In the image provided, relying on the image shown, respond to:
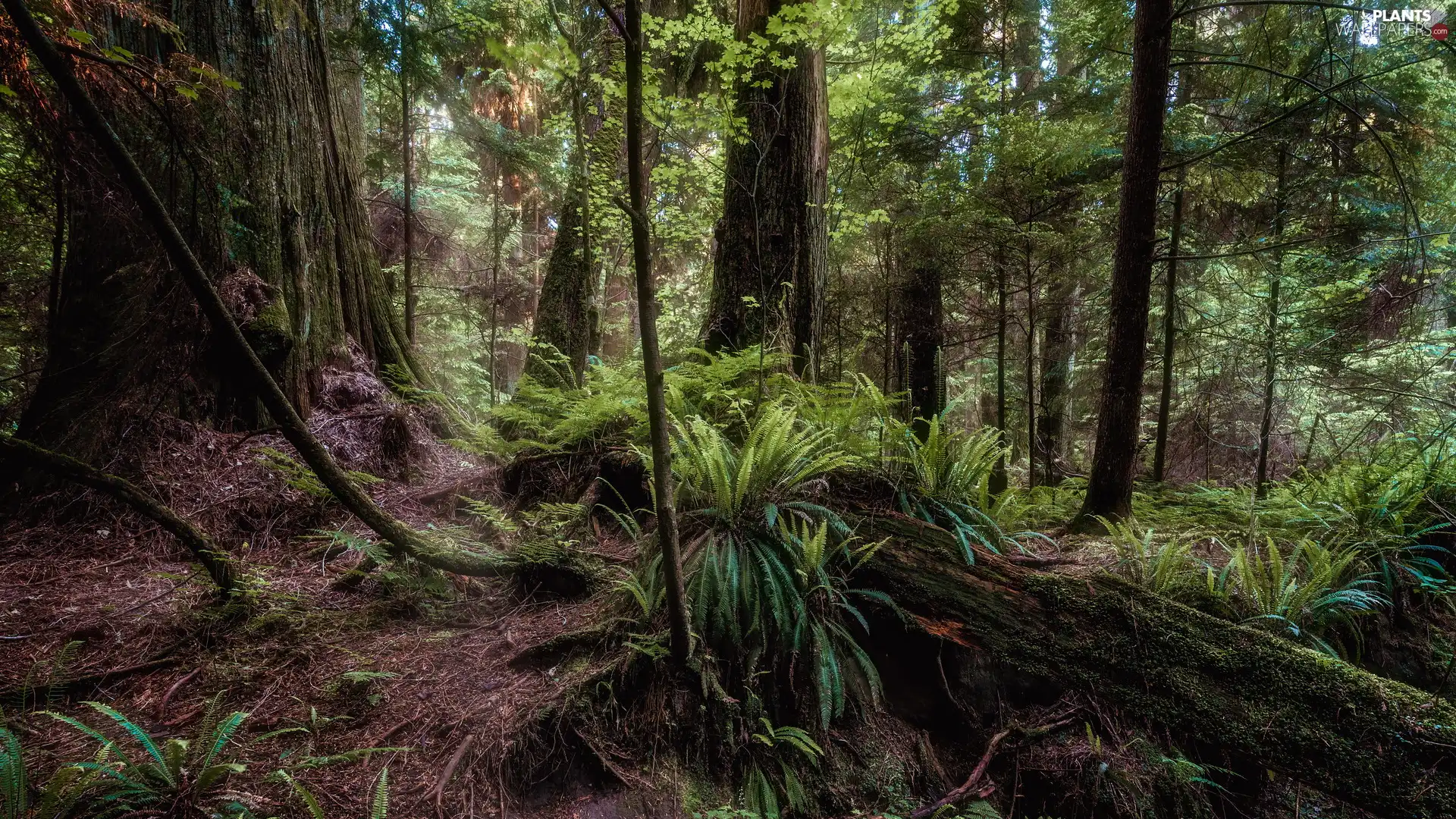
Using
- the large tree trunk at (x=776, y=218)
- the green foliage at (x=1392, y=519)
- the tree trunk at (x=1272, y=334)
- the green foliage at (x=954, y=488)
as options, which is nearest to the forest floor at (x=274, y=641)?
the green foliage at (x=954, y=488)

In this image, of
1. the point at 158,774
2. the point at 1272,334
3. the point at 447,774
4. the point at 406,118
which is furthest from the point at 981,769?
the point at 406,118

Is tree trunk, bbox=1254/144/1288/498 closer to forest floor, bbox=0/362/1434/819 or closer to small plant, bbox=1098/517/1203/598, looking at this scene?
forest floor, bbox=0/362/1434/819

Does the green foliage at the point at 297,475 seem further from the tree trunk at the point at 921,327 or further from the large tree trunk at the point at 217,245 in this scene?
the tree trunk at the point at 921,327

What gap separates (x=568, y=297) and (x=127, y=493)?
5.81 metres

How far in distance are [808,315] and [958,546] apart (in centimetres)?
291

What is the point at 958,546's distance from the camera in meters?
2.85

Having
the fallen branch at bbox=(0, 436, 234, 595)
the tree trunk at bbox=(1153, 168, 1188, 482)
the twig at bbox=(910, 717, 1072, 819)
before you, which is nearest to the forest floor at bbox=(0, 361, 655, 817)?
the fallen branch at bbox=(0, 436, 234, 595)

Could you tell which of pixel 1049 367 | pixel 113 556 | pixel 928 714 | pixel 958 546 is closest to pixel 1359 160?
pixel 1049 367

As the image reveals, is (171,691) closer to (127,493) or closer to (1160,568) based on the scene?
(127,493)

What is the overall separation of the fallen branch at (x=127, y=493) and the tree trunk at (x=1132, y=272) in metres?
5.32

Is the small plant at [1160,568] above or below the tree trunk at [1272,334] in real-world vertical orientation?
below

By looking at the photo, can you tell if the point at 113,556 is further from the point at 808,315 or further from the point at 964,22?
the point at 964,22

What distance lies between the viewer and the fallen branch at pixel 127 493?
6.95ft

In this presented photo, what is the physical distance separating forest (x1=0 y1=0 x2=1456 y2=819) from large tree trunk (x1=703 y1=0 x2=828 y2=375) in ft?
0.15
